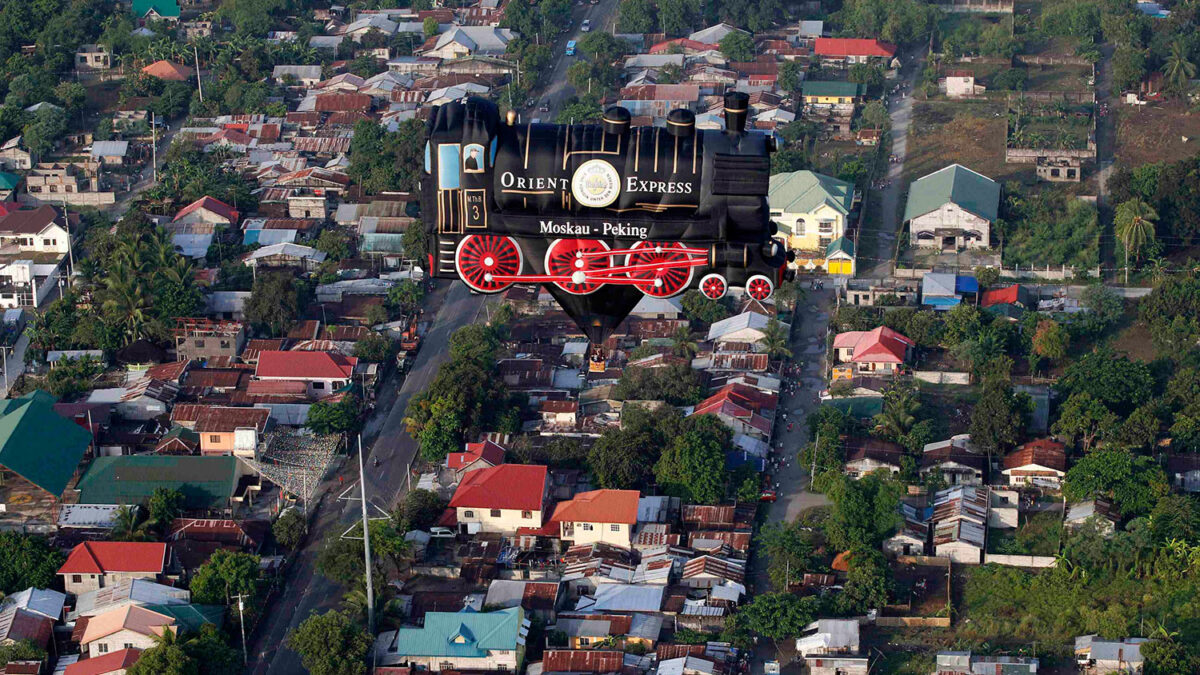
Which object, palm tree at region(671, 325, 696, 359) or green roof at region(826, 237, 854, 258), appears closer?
palm tree at region(671, 325, 696, 359)

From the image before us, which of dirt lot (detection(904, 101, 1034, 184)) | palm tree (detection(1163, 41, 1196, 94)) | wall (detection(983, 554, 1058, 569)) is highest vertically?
palm tree (detection(1163, 41, 1196, 94))

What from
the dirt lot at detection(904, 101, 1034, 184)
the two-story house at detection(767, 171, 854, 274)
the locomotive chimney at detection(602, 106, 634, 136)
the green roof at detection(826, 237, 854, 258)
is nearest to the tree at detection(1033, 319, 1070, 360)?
the green roof at detection(826, 237, 854, 258)

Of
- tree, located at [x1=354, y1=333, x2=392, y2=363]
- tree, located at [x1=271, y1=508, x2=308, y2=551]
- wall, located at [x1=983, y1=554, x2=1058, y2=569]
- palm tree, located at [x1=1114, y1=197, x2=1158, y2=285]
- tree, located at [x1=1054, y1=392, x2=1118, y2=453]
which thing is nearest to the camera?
wall, located at [x1=983, y1=554, x2=1058, y2=569]

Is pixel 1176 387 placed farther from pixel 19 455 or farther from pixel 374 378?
pixel 19 455

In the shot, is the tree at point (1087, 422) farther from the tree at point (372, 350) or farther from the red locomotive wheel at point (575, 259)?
the red locomotive wheel at point (575, 259)

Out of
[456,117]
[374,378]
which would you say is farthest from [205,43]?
[456,117]

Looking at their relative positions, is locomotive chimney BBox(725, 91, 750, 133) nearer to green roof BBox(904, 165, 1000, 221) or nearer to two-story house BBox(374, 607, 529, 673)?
two-story house BBox(374, 607, 529, 673)
